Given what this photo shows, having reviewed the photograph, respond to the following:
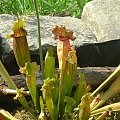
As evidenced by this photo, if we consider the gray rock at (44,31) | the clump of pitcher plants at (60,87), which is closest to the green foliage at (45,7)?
the gray rock at (44,31)

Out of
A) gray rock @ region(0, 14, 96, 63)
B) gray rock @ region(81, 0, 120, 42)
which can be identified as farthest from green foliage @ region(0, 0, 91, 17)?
gray rock @ region(0, 14, 96, 63)

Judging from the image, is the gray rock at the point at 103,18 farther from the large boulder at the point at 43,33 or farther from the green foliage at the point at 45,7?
the green foliage at the point at 45,7

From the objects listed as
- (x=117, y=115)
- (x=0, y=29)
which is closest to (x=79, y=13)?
(x=0, y=29)

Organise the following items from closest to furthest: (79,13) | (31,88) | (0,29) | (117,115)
Result: (31,88)
(117,115)
(0,29)
(79,13)

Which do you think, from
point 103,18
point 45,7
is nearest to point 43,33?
point 103,18

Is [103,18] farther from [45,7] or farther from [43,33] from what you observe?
[45,7]

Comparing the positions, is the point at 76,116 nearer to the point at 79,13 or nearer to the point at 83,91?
the point at 83,91
